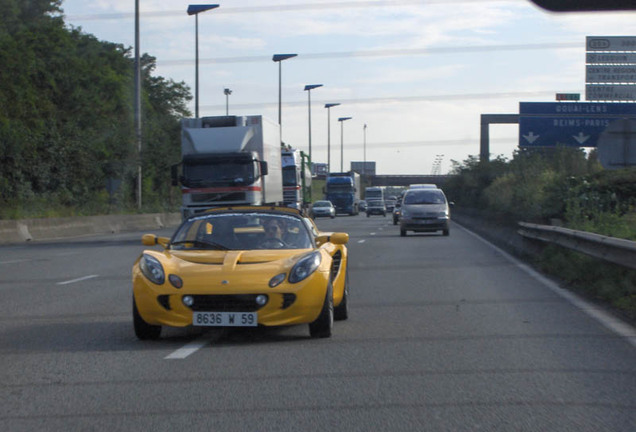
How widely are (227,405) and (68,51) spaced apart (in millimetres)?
64196

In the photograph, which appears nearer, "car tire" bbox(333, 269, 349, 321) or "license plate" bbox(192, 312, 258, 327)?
"license plate" bbox(192, 312, 258, 327)

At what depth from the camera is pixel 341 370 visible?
7.66 meters

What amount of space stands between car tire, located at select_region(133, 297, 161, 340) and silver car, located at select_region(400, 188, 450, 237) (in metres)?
24.8

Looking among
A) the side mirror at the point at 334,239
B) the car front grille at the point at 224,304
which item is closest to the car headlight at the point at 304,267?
the car front grille at the point at 224,304

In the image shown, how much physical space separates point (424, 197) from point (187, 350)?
26407 millimetres

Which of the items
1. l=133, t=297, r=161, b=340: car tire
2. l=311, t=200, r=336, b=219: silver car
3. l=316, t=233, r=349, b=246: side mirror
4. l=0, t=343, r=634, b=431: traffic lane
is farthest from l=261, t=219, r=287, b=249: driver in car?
l=311, t=200, r=336, b=219: silver car

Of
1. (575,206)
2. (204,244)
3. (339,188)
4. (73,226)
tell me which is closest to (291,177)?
(73,226)

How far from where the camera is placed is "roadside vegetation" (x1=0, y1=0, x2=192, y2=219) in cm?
4525

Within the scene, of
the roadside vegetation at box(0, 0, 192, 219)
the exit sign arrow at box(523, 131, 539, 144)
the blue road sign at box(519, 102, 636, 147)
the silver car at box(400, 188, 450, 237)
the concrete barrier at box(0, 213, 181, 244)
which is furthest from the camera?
the roadside vegetation at box(0, 0, 192, 219)

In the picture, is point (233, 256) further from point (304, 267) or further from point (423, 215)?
point (423, 215)

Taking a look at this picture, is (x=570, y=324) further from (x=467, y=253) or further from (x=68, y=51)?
(x=68, y=51)

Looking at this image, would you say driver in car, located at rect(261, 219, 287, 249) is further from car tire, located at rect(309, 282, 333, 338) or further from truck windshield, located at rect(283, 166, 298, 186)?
truck windshield, located at rect(283, 166, 298, 186)

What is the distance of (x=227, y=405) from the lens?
6445 millimetres

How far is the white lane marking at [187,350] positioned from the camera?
8336 mm
